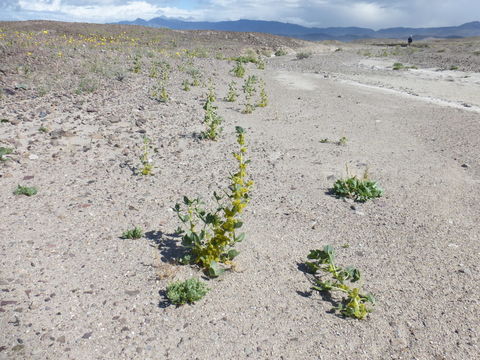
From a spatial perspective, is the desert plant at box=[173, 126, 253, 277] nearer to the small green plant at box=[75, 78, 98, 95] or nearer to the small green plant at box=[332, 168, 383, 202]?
the small green plant at box=[332, 168, 383, 202]

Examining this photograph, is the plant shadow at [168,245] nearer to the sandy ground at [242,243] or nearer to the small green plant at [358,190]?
the sandy ground at [242,243]

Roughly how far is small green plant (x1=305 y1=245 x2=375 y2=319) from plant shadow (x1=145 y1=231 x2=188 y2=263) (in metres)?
1.52

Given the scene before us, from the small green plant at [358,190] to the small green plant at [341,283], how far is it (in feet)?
6.38

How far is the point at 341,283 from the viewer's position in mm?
3967

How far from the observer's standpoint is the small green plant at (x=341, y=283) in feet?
12.1

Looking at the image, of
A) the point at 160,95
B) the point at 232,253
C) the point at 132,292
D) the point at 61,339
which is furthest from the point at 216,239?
the point at 160,95

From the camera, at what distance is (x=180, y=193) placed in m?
6.18

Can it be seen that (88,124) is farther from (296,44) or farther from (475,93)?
(296,44)

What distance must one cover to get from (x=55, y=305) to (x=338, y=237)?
3447 mm

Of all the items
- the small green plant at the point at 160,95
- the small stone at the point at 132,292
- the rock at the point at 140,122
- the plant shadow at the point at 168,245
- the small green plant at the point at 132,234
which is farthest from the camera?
the small green plant at the point at 160,95

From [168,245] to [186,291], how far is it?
39.6 inches

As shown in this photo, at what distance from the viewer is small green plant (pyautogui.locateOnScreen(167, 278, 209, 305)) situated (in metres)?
3.74

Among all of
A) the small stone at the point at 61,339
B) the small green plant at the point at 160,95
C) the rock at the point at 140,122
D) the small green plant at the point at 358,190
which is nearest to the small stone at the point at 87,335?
the small stone at the point at 61,339

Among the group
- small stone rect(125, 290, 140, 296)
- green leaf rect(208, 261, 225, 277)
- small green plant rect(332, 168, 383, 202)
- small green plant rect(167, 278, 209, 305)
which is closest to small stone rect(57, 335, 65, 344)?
small stone rect(125, 290, 140, 296)
